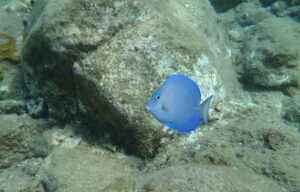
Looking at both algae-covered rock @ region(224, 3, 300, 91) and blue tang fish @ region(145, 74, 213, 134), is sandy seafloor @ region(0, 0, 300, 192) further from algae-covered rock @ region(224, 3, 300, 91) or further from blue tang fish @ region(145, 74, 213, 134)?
blue tang fish @ region(145, 74, 213, 134)

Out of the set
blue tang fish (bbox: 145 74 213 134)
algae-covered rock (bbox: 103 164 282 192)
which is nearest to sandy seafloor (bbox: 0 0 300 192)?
algae-covered rock (bbox: 103 164 282 192)

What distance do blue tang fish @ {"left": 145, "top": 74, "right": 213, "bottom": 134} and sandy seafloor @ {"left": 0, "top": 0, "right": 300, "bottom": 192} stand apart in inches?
26.3

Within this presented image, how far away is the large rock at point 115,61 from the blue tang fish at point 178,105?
1.17 metres

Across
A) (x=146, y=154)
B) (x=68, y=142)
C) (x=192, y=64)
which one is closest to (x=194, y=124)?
(x=146, y=154)

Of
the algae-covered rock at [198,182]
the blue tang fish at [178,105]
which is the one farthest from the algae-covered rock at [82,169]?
the blue tang fish at [178,105]

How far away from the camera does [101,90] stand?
2844 mm

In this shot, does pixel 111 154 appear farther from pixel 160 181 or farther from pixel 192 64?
pixel 192 64

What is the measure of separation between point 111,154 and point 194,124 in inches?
77.6

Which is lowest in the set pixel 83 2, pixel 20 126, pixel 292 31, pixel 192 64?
pixel 20 126

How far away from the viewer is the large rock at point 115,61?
285cm

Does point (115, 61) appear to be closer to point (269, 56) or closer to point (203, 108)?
point (203, 108)

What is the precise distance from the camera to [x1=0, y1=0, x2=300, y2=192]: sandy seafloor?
2238 mm

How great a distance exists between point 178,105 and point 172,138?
144cm

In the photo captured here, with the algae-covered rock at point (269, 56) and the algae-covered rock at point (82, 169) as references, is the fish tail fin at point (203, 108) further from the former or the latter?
the algae-covered rock at point (269, 56)
